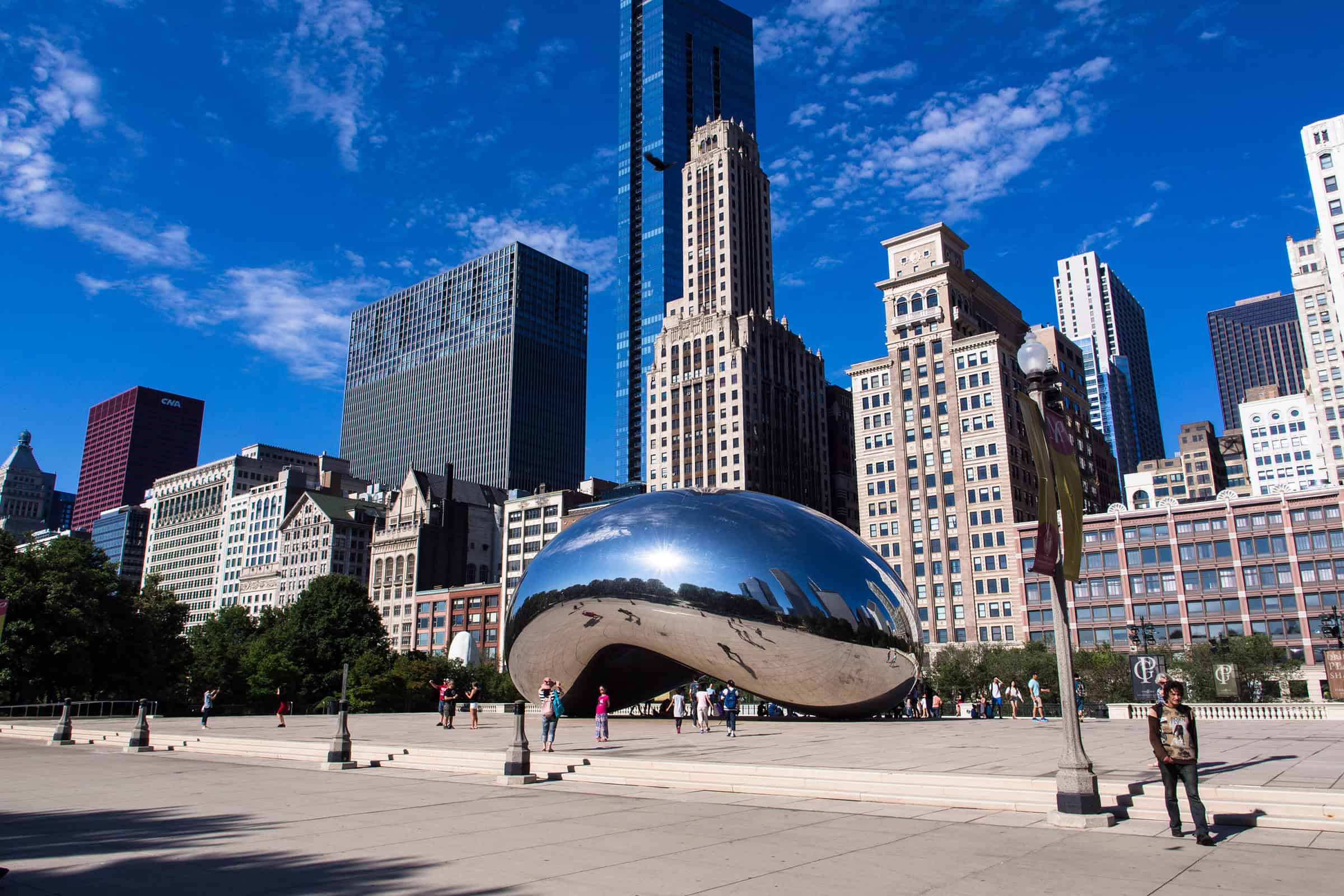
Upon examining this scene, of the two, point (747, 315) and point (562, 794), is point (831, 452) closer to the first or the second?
point (747, 315)

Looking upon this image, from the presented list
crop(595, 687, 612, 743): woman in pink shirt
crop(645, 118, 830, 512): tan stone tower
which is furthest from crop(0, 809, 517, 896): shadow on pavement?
crop(645, 118, 830, 512): tan stone tower

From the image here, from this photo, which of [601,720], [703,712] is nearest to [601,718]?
[601,720]

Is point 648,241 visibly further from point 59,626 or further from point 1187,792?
point 1187,792

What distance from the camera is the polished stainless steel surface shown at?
26.0m

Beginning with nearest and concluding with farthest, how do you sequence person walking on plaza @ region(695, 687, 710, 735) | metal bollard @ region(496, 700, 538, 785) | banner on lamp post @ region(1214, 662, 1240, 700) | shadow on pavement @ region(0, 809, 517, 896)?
shadow on pavement @ region(0, 809, 517, 896)
metal bollard @ region(496, 700, 538, 785)
person walking on plaza @ region(695, 687, 710, 735)
banner on lamp post @ region(1214, 662, 1240, 700)

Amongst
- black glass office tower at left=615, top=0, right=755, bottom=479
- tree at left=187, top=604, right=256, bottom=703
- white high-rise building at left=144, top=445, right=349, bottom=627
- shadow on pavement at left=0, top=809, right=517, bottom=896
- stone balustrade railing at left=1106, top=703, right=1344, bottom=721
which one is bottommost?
stone balustrade railing at left=1106, top=703, right=1344, bottom=721

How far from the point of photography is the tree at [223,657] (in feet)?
229

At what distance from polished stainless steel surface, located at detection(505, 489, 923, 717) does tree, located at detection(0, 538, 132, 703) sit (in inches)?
1275

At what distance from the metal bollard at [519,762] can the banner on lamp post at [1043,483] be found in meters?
10.4

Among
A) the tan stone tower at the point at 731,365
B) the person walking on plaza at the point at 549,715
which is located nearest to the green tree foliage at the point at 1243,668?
the person walking on plaza at the point at 549,715

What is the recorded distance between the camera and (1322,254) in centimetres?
12731

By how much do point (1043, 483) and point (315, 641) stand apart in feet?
264

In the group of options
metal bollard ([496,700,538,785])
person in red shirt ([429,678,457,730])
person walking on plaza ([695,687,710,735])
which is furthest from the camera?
person in red shirt ([429,678,457,730])

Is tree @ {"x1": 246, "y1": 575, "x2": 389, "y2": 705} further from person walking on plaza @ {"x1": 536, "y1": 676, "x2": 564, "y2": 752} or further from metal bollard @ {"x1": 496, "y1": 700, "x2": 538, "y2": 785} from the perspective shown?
metal bollard @ {"x1": 496, "y1": 700, "x2": 538, "y2": 785}
